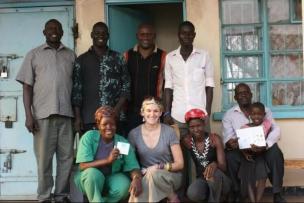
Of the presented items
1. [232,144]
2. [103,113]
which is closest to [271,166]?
[232,144]

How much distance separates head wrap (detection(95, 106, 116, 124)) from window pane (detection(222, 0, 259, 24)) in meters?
2.07

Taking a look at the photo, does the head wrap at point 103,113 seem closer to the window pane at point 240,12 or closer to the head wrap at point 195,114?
the head wrap at point 195,114

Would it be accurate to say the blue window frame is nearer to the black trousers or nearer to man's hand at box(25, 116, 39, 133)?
the black trousers

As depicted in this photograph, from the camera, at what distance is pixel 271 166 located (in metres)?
5.73

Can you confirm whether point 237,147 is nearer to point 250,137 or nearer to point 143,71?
point 250,137

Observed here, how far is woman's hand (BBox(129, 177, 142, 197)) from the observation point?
5164mm

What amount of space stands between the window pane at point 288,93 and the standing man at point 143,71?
1.45 metres

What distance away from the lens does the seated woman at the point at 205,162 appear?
5473 millimetres

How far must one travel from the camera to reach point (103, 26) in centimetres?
591

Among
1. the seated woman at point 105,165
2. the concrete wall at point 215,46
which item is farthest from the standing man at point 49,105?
the concrete wall at point 215,46

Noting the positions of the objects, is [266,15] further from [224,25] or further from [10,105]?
[10,105]

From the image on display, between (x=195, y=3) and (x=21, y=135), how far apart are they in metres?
2.61

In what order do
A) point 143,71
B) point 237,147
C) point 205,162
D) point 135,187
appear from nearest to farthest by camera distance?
point 135,187, point 205,162, point 237,147, point 143,71

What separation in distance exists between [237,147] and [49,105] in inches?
78.8
